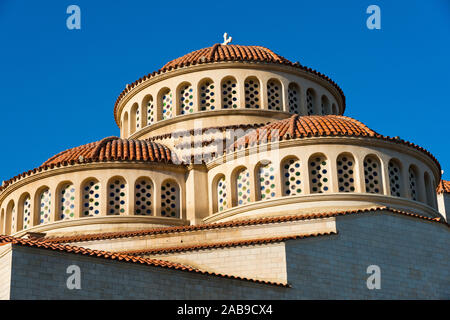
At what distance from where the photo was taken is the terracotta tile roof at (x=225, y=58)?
105 feet

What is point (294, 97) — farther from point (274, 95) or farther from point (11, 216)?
point (11, 216)

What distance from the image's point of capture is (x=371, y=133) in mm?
26750

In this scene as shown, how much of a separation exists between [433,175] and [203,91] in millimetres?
9745

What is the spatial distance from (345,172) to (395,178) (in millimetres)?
1924

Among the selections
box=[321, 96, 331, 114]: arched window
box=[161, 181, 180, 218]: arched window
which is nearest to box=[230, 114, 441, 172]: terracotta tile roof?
box=[161, 181, 180, 218]: arched window

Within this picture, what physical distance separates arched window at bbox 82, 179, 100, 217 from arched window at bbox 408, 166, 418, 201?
422 inches

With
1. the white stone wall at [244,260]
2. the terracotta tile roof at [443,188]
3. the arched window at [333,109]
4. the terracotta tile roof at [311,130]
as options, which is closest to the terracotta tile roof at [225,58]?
the arched window at [333,109]

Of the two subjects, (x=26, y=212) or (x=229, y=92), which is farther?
(x=229, y=92)

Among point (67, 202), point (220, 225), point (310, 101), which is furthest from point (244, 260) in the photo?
point (310, 101)

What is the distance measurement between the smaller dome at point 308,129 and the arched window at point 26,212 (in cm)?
770

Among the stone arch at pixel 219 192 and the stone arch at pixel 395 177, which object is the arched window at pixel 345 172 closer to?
the stone arch at pixel 395 177

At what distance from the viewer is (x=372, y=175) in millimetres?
26172
